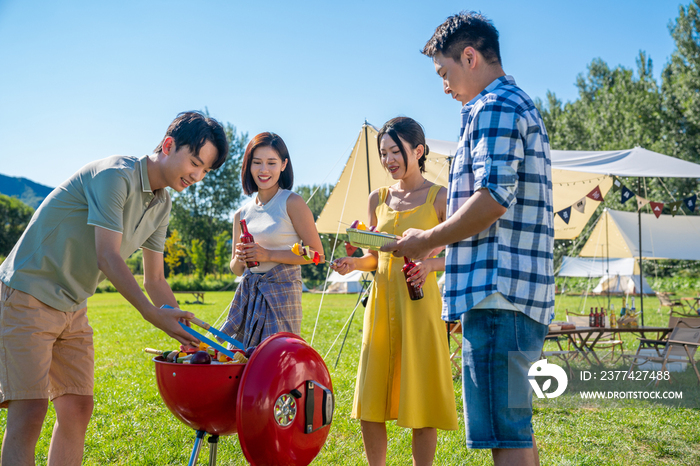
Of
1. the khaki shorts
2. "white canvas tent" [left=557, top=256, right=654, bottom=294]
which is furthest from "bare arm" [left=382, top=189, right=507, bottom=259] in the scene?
"white canvas tent" [left=557, top=256, right=654, bottom=294]

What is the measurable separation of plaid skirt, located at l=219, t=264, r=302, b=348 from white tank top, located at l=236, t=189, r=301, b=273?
0.08 m

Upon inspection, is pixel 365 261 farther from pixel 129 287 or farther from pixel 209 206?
pixel 209 206

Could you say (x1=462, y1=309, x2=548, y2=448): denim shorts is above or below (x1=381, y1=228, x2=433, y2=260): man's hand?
below

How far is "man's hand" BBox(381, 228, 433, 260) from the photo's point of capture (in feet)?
5.58

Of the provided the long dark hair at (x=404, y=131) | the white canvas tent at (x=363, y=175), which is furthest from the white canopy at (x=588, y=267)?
the long dark hair at (x=404, y=131)

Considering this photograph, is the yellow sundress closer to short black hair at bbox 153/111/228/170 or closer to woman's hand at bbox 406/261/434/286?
woman's hand at bbox 406/261/434/286

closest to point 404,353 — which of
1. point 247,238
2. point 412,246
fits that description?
point 412,246

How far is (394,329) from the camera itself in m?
2.49

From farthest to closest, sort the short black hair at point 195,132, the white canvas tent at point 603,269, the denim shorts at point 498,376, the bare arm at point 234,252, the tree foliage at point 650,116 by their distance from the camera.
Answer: the tree foliage at point 650,116
the white canvas tent at point 603,269
the bare arm at point 234,252
the short black hair at point 195,132
the denim shorts at point 498,376

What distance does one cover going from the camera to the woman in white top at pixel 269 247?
2.43 m

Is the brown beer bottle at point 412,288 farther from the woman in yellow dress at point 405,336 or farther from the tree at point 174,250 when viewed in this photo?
the tree at point 174,250

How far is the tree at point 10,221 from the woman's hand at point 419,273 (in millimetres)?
56407

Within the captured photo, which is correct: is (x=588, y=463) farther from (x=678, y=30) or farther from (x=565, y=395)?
(x=678, y=30)

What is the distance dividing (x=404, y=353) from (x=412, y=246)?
84 cm
